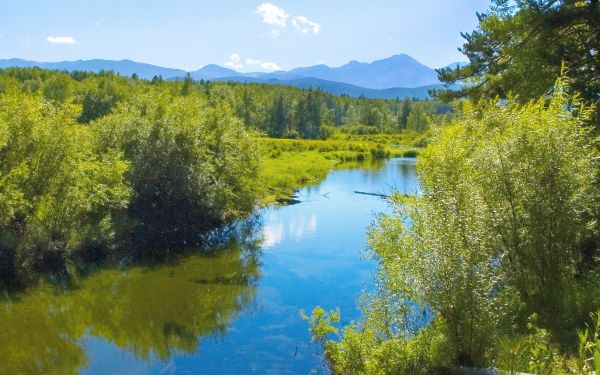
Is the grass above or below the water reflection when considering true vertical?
above

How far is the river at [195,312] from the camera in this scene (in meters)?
17.2

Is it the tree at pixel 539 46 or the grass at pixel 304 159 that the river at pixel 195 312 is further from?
the grass at pixel 304 159

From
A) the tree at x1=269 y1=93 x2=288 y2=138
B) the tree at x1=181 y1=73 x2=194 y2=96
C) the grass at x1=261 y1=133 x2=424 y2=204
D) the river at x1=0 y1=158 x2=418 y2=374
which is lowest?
the river at x1=0 y1=158 x2=418 y2=374

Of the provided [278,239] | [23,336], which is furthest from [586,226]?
[278,239]

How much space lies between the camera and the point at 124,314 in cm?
2072

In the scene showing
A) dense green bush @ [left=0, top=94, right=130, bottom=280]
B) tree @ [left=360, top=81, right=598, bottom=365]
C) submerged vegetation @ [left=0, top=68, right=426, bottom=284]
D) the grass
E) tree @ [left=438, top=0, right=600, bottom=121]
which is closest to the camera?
tree @ [left=360, top=81, right=598, bottom=365]

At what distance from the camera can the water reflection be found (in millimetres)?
17453

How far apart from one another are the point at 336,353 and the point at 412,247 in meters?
4.28

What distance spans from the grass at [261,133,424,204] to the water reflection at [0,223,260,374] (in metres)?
16.4

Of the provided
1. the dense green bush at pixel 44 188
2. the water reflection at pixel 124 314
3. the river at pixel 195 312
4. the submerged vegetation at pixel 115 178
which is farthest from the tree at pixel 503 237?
the dense green bush at pixel 44 188

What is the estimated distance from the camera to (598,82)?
19703 mm

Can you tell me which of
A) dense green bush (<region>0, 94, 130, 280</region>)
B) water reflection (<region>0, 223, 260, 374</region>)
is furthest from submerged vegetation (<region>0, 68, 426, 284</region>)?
water reflection (<region>0, 223, 260, 374</region>)

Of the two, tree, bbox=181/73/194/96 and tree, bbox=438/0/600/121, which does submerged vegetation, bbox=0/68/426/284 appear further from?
tree, bbox=181/73/194/96

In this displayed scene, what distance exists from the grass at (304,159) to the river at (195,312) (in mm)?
12541
